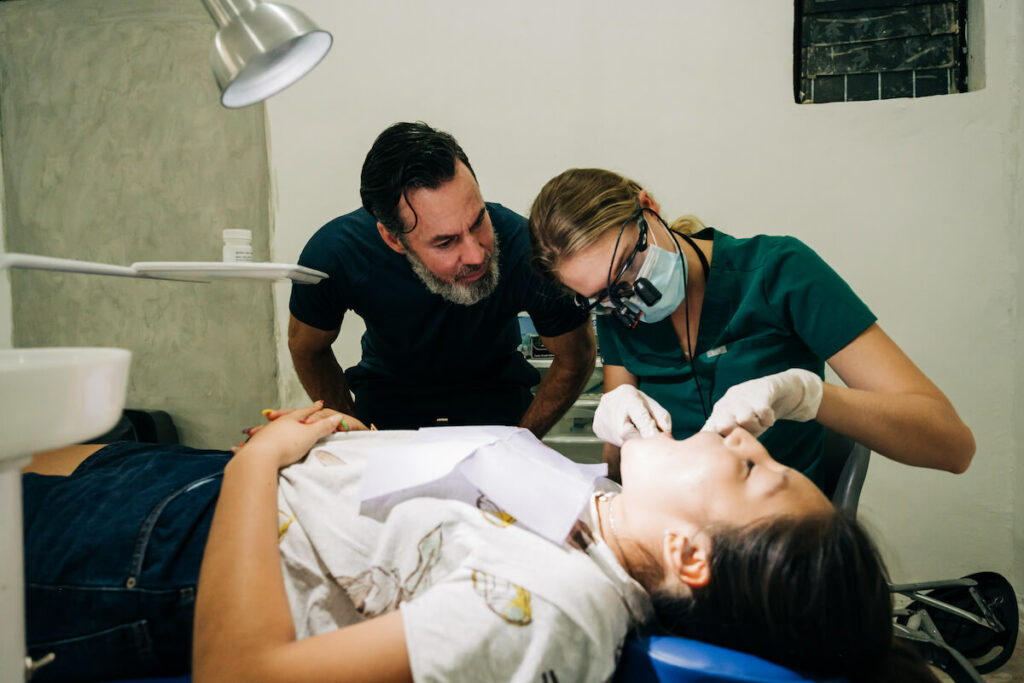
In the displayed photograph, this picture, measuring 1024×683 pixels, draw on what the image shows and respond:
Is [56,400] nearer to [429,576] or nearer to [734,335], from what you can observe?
[429,576]

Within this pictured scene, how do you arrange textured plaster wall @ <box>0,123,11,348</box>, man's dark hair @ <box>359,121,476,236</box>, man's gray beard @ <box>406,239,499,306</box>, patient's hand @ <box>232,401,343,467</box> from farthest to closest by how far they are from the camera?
textured plaster wall @ <box>0,123,11,348</box>
man's gray beard @ <box>406,239,499,306</box>
man's dark hair @ <box>359,121,476,236</box>
patient's hand @ <box>232,401,343,467</box>

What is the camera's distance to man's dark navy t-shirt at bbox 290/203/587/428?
1.87 metres

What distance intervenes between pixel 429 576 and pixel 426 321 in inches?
44.0

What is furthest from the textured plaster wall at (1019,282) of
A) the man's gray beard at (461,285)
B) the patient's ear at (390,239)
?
the patient's ear at (390,239)

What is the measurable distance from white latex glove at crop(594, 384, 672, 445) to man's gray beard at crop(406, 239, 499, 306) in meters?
0.60

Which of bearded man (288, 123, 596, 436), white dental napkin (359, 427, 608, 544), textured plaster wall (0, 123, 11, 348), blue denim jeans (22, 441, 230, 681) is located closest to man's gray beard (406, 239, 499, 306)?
bearded man (288, 123, 596, 436)

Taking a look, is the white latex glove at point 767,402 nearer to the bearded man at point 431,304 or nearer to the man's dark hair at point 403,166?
the bearded man at point 431,304

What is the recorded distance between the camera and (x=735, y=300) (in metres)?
1.38

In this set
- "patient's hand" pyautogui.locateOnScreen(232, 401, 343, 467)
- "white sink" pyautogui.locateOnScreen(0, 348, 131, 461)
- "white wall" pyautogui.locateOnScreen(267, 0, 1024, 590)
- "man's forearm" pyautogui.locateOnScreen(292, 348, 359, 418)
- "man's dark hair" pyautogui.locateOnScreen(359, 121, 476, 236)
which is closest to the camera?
"white sink" pyautogui.locateOnScreen(0, 348, 131, 461)

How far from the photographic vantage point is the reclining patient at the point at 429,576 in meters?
0.74

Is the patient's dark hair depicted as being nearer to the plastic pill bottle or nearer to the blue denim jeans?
the blue denim jeans

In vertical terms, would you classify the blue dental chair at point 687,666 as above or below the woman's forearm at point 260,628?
below

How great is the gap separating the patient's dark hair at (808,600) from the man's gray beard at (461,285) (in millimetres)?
1109

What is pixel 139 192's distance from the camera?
8.68 ft
